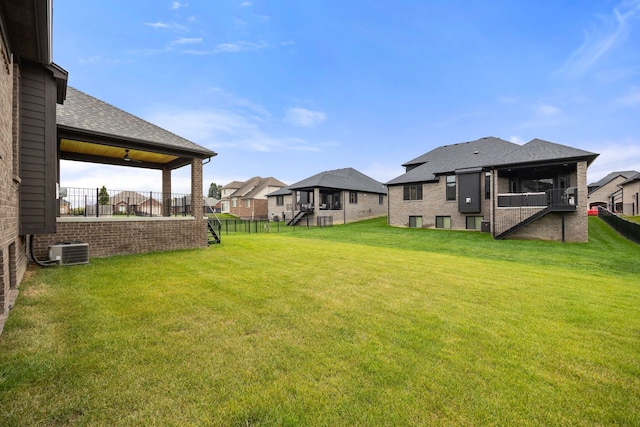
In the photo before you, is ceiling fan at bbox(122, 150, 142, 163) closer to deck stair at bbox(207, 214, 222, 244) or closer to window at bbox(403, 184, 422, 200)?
deck stair at bbox(207, 214, 222, 244)

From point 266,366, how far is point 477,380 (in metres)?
2.11

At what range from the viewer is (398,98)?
2648 centimetres

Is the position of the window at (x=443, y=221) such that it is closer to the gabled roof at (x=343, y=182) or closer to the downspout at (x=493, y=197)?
the downspout at (x=493, y=197)

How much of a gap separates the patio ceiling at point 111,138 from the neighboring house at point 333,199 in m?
17.5

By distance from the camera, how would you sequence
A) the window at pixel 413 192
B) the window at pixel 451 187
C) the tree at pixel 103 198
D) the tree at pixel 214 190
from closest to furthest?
the tree at pixel 103 198 < the window at pixel 451 187 < the window at pixel 413 192 < the tree at pixel 214 190

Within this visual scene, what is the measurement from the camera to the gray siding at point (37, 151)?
643 centimetres

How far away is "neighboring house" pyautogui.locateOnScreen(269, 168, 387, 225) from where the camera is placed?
2986 cm

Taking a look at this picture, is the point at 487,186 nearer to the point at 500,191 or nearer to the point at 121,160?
the point at 500,191

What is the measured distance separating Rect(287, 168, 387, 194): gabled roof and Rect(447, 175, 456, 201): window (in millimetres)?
11482

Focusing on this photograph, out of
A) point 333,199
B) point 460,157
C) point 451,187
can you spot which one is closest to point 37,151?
point 451,187

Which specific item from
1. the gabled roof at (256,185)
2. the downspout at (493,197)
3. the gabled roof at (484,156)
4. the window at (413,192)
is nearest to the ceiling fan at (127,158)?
the gabled roof at (484,156)

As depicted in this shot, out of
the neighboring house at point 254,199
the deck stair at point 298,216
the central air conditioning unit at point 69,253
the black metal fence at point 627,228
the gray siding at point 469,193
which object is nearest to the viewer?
the central air conditioning unit at point 69,253

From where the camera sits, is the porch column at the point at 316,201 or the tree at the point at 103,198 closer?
the tree at the point at 103,198

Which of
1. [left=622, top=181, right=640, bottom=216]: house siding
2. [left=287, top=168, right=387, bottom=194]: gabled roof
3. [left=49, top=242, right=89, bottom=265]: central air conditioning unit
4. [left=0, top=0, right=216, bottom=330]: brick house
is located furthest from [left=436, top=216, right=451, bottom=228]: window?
[left=49, top=242, right=89, bottom=265]: central air conditioning unit
